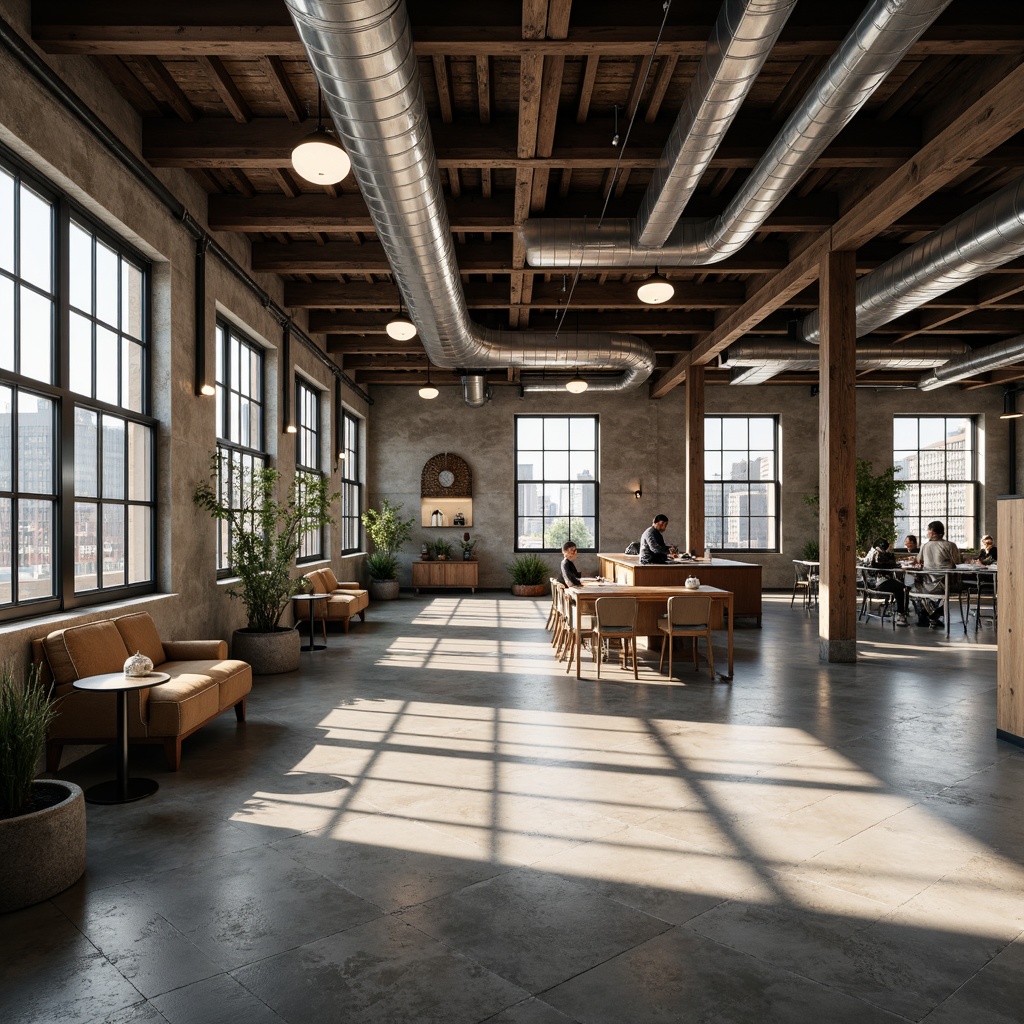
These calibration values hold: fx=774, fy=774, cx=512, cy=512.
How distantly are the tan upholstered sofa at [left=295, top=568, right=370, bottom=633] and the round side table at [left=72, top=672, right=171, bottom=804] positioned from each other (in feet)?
18.0

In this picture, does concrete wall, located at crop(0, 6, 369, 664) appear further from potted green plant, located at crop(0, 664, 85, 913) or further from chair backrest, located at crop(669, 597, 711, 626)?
chair backrest, located at crop(669, 597, 711, 626)

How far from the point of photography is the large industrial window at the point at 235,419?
324 inches

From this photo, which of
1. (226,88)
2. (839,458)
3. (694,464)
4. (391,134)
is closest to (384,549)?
(694,464)

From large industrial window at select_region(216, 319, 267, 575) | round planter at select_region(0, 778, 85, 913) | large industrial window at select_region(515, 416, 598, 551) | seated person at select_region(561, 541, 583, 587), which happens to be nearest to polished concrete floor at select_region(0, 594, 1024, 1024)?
round planter at select_region(0, 778, 85, 913)

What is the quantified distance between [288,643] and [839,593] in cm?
570

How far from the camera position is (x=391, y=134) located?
4508 millimetres

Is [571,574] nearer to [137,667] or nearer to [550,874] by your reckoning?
[137,667]

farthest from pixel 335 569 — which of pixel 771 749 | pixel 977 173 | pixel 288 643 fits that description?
pixel 977 173

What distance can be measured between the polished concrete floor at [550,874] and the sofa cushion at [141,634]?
2.24 ft

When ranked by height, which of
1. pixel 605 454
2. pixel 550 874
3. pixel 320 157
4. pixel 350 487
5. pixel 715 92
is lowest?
pixel 550 874

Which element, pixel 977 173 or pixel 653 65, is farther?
pixel 977 173

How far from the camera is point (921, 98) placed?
19.6 feet

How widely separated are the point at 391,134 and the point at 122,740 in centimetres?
375

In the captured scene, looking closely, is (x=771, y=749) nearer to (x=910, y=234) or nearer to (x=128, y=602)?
(x=128, y=602)
